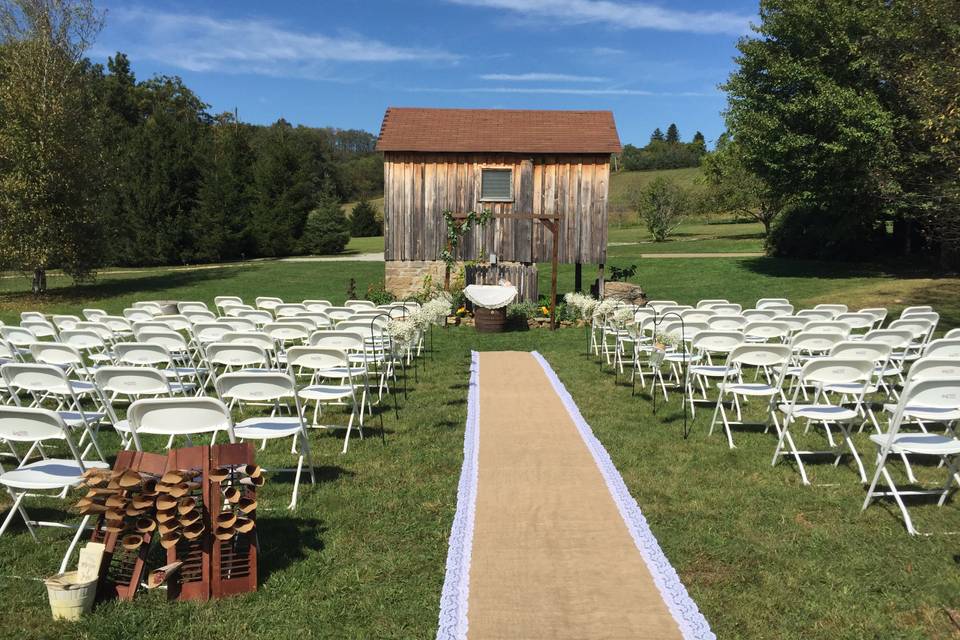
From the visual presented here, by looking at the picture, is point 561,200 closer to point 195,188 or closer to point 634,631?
point 634,631

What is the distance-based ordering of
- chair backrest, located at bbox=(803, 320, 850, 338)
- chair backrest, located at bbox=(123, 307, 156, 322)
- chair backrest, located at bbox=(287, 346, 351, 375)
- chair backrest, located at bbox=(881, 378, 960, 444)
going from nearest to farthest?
1. chair backrest, located at bbox=(881, 378, 960, 444)
2. chair backrest, located at bbox=(287, 346, 351, 375)
3. chair backrest, located at bbox=(803, 320, 850, 338)
4. chair backrest, located at bbox=(123, 307, 156, 322)

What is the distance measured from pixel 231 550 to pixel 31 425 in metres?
1.49

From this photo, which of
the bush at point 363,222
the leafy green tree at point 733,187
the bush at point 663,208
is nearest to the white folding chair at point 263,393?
the leafy green tree at point 733,187

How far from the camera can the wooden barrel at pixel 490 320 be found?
1633 cm

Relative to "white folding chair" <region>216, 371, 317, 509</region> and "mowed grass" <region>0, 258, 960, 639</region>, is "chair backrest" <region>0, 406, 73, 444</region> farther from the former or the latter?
"white folding chair" <region>216, 371, 317, 509</region>

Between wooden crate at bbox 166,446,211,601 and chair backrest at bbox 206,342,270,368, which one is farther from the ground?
chair backrest at bbox 206,342,270,368

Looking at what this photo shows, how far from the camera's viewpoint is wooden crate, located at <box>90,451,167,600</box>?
12.9 feet

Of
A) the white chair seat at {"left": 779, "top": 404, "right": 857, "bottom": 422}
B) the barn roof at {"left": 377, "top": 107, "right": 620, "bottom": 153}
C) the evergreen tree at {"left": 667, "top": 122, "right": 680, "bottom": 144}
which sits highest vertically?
the evergreen tree at {"left": 667, "top": 122, "right": 680, "bottom": 144}

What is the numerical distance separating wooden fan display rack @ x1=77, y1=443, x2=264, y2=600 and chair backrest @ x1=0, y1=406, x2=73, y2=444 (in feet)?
1.62

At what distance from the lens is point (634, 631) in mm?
3680

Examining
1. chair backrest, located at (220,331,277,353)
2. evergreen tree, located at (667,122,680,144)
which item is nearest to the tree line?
chair backrest, located at (220,331,277,353)

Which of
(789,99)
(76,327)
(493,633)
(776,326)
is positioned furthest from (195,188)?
(493,633)

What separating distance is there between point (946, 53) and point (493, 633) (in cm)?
1786

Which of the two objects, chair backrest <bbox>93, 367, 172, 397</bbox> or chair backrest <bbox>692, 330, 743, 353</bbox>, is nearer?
chair backrest <bbox>93, 367, 172, 397</bbox>
